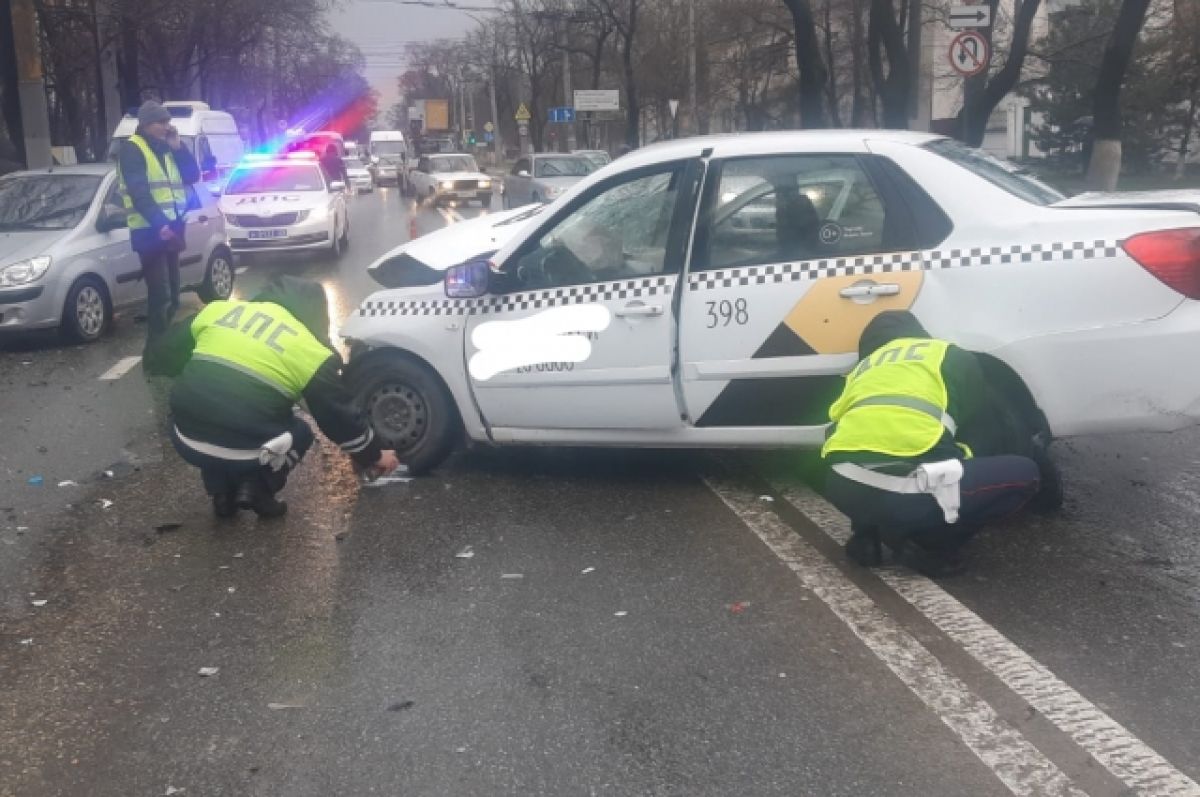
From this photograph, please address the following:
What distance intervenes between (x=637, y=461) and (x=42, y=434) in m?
4.07

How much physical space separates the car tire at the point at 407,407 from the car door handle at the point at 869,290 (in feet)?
7.19

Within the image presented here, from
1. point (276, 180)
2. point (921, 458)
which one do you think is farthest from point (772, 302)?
point (276, 180)

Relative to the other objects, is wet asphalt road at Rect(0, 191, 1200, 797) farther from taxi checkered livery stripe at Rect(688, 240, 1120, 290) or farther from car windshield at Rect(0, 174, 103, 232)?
car windshield at Rect(0, 174, 103, 232)

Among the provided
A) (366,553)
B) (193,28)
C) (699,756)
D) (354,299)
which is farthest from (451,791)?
(193,28)

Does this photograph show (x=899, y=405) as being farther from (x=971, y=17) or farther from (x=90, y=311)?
(x=971, y=17)

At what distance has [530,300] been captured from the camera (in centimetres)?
612

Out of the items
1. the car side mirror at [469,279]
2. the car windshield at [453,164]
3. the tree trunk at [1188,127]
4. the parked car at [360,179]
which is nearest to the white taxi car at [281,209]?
the car side mirror at [469,279]

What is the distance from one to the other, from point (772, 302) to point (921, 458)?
1238mm

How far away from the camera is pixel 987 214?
17.7 ft

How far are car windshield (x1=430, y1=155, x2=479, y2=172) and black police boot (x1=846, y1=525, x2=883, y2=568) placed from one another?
108 feet

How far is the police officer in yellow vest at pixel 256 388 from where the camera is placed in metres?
5.62

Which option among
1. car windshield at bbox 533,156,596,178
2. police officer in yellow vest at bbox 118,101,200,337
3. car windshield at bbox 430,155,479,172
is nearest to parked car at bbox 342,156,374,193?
car windshield at bbox 430,155,479,172

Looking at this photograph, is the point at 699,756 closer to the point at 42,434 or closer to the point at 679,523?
the point at 679,523

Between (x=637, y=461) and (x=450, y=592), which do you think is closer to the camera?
(x=450, y=592)
